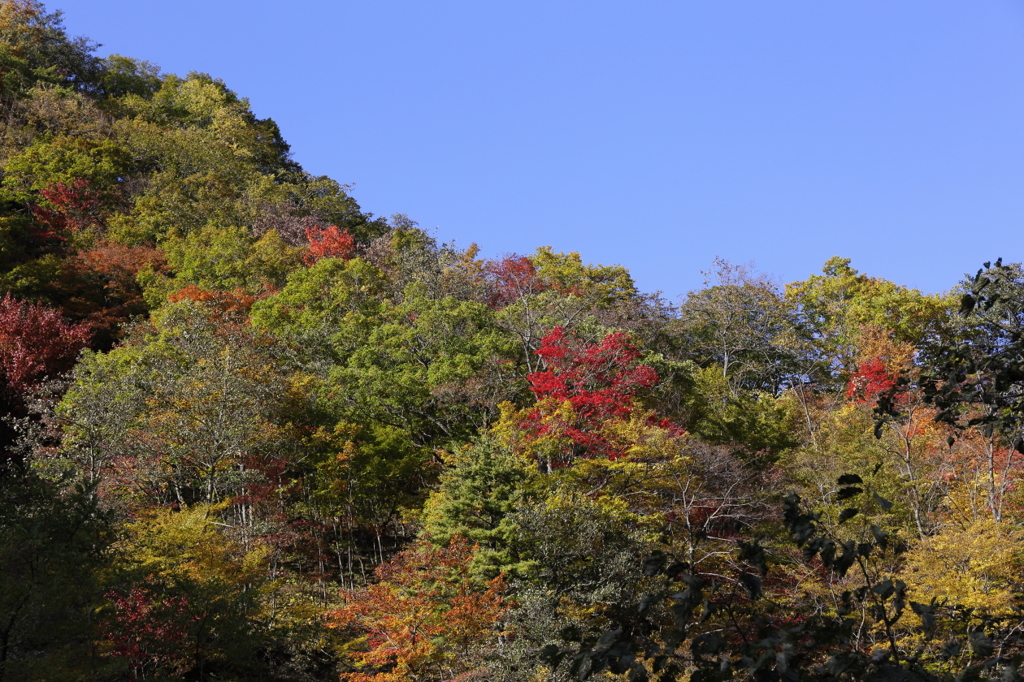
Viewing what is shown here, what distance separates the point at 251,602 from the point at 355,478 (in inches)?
315

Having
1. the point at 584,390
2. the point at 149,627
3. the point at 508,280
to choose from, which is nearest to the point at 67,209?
the point at 508,280

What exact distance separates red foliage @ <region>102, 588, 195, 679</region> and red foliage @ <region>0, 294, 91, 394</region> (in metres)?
16.2

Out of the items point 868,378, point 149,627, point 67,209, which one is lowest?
point 149,627

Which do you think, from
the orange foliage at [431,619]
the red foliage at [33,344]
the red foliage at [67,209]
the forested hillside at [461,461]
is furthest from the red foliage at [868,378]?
the red foliage at [67,209]

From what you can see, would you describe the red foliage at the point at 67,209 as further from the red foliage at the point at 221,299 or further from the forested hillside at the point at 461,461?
the red foliage at the point at 221,299

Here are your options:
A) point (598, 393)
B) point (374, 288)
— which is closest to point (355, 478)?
point (598, 393)

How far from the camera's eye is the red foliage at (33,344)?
96.7 ft

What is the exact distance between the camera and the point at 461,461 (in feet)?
66.3

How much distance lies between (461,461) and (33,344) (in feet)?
57.6

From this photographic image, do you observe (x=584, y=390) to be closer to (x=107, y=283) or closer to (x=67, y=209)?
(x=107, y=283)

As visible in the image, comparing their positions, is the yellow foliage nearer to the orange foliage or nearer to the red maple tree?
the red maple tree

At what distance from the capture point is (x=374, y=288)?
34594 mm

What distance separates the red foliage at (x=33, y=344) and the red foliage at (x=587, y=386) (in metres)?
16.1

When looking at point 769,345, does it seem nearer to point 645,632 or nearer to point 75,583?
point 75,583
